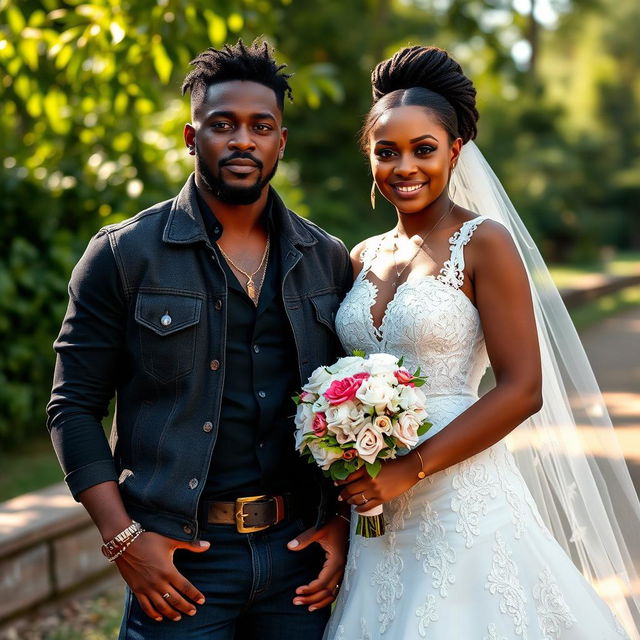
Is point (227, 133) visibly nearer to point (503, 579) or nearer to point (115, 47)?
point (503, 579)

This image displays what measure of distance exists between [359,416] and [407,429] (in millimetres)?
154

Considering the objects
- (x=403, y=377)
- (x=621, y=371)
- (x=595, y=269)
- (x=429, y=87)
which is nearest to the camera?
(x=403, y=377)

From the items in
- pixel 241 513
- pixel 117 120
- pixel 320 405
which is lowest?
pixel 241 513

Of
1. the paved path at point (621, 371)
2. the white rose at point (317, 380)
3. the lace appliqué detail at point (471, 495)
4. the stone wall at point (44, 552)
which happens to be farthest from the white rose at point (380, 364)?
the paved path at point (621, 371)

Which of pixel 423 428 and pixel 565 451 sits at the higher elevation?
pixel 423 428

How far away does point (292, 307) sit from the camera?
10.2 feet

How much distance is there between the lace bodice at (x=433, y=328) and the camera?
316 centimetres

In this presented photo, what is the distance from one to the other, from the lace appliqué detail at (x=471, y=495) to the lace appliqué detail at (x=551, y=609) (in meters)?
0.27

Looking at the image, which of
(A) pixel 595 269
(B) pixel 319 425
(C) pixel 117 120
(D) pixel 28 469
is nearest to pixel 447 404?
(B) pixel 319 425

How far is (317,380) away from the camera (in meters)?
2.95

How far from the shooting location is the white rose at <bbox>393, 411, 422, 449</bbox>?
112 inches

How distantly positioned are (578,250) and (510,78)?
15.6 metres

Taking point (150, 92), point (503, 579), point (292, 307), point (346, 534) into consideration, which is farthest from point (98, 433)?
point (150, 92)

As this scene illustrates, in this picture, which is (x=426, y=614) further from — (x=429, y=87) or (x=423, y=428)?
(x=429, y=87)
